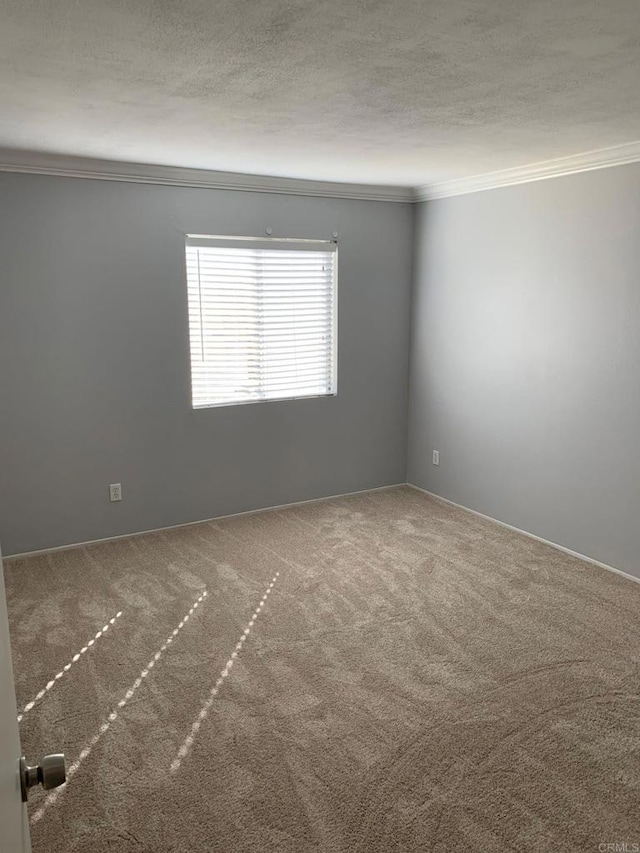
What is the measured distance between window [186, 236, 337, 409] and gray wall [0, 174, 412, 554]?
0.30 ft

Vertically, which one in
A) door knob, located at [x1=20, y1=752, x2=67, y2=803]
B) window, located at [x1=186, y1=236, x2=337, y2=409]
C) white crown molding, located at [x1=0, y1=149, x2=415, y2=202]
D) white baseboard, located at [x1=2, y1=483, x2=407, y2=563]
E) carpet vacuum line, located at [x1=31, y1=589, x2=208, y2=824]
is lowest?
carpet vacuum line, located at [x1=31, y1=589, x2=208, y2=824]

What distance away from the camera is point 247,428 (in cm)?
447

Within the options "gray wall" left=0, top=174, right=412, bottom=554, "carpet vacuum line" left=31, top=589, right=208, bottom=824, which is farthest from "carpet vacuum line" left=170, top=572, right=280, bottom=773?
"gray wall" left=0, top=174, right=412, bottom=554

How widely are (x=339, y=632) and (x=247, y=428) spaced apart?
184 centimetres

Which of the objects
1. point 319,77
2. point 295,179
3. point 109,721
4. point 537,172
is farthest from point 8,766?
point 295,179

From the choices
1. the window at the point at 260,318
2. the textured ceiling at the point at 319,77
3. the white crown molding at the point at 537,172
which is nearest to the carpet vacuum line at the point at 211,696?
the window at the point at 260,318

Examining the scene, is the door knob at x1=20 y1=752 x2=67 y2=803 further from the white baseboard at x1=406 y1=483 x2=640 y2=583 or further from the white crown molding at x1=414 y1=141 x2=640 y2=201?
the white crown molding at x1=414 y1=141 x2=640 y2=201

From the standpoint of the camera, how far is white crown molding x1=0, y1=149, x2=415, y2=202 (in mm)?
3461

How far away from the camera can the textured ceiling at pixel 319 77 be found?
1589mm

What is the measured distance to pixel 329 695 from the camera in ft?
8.39

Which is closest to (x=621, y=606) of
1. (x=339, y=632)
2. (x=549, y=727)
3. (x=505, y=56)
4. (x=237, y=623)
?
(x=549, y=727)

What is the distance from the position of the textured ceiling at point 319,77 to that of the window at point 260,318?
3.20 ft

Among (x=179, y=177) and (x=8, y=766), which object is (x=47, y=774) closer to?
(x=8, y=766)

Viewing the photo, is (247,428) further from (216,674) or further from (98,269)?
(216,674)
